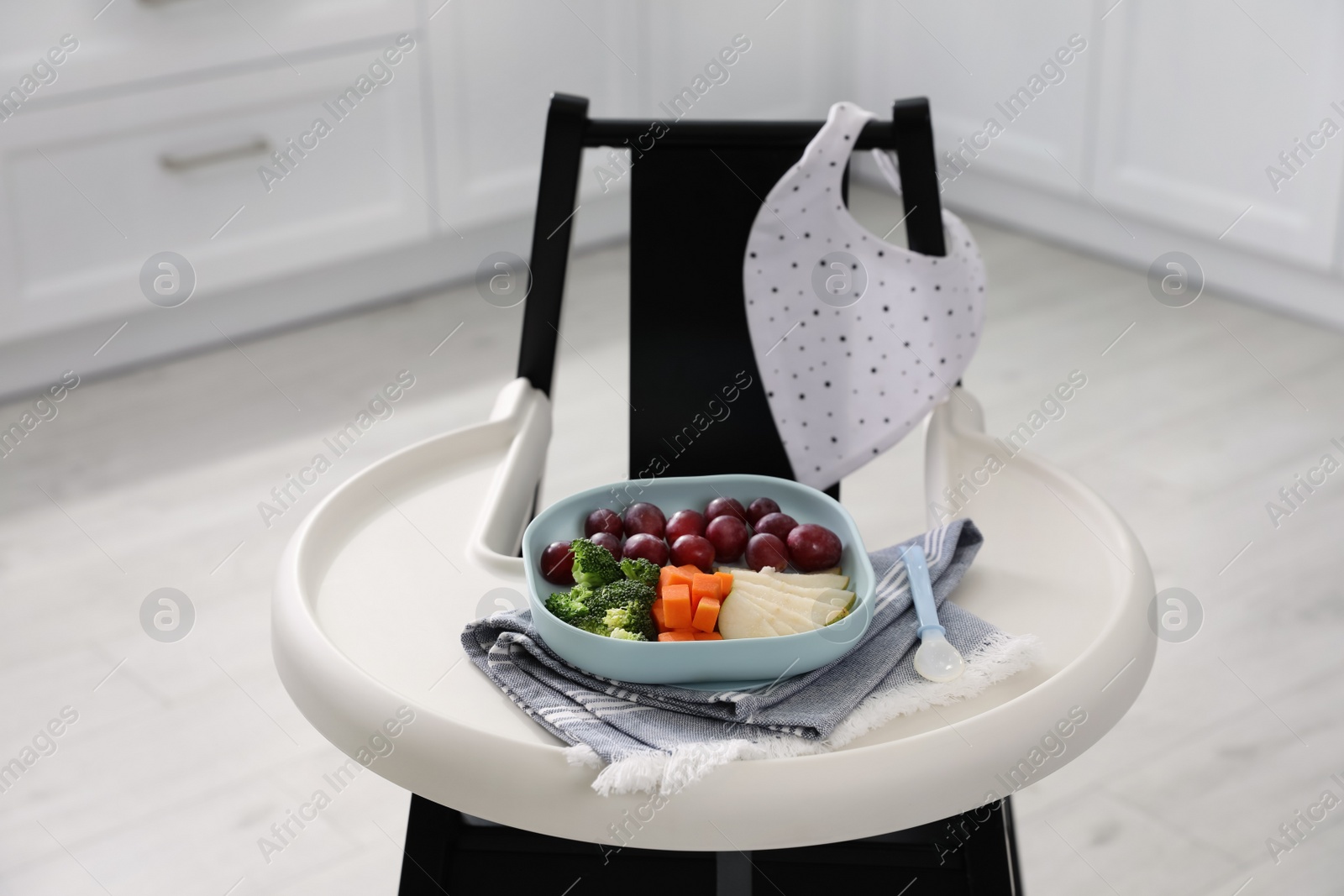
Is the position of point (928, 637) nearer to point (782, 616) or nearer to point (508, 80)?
point (782, 616)

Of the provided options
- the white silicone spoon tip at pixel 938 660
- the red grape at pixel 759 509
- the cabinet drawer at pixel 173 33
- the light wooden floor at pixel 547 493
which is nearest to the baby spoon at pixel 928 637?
the white silicone spoon tip at pixel 938 660

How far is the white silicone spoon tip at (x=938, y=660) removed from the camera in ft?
2.66

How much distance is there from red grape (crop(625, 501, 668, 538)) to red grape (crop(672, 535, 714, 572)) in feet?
0.10

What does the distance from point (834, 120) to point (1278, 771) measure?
0.94 metres

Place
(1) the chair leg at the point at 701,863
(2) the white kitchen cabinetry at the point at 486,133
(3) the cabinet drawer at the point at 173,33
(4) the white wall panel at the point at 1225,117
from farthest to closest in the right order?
(4) the white wall panel at the point at 1225,117 → (2) the white kitchen cabinetry at the point at 486,133 → (3) the cabinet drawer at the point at 173,33 → (1) the chair leg at the point at 701,863

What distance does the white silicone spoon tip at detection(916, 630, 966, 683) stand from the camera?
2.66 ft

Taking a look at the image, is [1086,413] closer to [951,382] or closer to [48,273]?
[951,382]

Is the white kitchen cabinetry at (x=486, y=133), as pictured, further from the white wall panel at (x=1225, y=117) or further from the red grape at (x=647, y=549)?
the red grape at (x=647, y=549)

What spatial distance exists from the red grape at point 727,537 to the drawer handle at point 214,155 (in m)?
1.77

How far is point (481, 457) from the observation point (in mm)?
1102

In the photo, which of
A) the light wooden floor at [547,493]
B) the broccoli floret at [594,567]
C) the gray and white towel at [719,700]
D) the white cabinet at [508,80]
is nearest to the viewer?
the gray and white towel at [719,700]

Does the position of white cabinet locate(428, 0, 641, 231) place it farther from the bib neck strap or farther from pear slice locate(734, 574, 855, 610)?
pear slice locate(734, 574, 855, 610)

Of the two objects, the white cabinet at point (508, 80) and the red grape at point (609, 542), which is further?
the white cabinet at point (508, 80)

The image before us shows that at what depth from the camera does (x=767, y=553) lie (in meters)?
0.89
